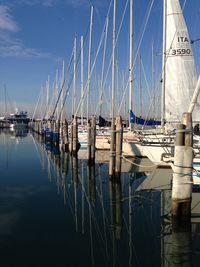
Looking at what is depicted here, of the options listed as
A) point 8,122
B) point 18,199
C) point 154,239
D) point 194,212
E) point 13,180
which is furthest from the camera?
point 8,122

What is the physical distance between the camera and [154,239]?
29.8ft

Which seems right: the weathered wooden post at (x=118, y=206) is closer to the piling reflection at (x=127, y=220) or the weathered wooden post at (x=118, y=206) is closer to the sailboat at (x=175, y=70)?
the piling reflection at (x=127, y=220)

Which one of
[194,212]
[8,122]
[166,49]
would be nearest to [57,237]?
[194,212]

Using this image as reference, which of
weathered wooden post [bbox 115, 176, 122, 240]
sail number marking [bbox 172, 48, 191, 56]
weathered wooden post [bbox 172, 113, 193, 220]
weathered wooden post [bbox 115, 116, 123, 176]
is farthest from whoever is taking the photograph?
sail number marking [bbox 172, 48, 191, 56]

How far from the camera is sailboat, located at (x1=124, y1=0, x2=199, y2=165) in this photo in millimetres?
22406

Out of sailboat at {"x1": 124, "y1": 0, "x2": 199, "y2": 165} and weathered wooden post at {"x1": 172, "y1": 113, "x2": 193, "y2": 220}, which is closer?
weathered wooden post at {"x1": 172, "y1": 113, "x2": 193, "y2": 220}

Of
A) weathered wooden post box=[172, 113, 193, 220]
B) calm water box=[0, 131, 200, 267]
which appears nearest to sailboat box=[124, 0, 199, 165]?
calm water box=[0, 131, 200, 267]

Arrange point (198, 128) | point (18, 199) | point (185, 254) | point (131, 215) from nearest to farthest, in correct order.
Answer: point (185, 254) < point (131, 215) < point (18, 199) < point (198, 128)

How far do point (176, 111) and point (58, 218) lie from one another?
13902 millimetres

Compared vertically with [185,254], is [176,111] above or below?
above

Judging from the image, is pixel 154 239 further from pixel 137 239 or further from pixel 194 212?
pixel 194 212

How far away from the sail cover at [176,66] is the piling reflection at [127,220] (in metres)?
6.24

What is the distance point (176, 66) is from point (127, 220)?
50.2 ft

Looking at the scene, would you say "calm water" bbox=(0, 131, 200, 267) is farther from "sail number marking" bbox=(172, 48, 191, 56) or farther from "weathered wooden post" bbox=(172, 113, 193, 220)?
"sail number marking" bbox=(172, 48, 191, 56)
